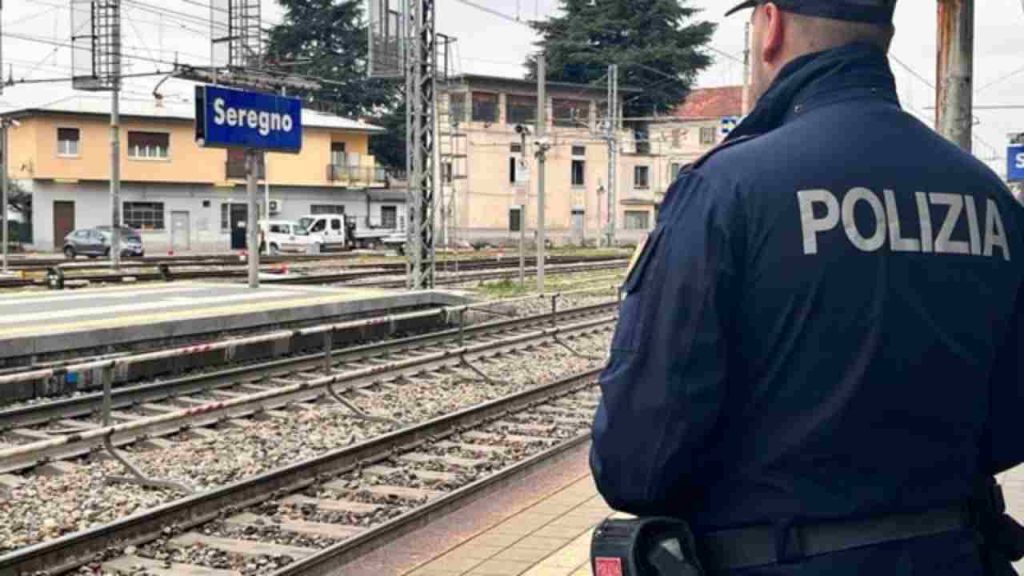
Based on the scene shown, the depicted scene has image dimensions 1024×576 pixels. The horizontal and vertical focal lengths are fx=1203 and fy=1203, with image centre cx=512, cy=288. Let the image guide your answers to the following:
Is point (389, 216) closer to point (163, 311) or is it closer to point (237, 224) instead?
point (237, 224)

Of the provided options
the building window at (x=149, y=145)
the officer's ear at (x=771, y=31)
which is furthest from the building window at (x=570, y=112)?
the officer's ear at (x=771, y=31)

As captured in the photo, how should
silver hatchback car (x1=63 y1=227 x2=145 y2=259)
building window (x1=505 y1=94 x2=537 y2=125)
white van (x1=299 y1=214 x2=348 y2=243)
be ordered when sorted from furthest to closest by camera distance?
building window (x1=505 y1=94 x2=537 y2=125) → white van (x1=299 y1=214 x2=348 y2=243) → silver hatchback car (x1=63 y1=227 x2=145 y2=259)

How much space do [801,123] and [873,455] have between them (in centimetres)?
61

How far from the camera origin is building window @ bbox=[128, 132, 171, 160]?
2242 inches

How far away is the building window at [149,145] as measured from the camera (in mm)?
56938

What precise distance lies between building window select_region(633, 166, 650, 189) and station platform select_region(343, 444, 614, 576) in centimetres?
6944

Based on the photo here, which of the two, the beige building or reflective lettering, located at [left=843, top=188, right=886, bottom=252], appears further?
the beige building

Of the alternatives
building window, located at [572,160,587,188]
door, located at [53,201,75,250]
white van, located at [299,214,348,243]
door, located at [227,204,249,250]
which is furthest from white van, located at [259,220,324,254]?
building window, located at [572,160,587,188]

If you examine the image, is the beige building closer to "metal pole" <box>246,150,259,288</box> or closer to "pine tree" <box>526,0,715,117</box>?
"pine tree" <box>526,0,715,117</box>

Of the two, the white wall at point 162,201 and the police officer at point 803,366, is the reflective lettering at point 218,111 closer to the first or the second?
the police officer at point 803,366

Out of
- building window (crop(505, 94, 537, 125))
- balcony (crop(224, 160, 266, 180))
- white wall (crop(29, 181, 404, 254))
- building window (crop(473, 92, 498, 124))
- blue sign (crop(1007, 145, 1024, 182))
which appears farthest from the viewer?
building window (crop(505, 94, 537, 125))

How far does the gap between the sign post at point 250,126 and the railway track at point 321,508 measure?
10053 millimetres

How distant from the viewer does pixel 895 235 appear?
83.1 inches

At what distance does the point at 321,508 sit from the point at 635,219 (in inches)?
2767
